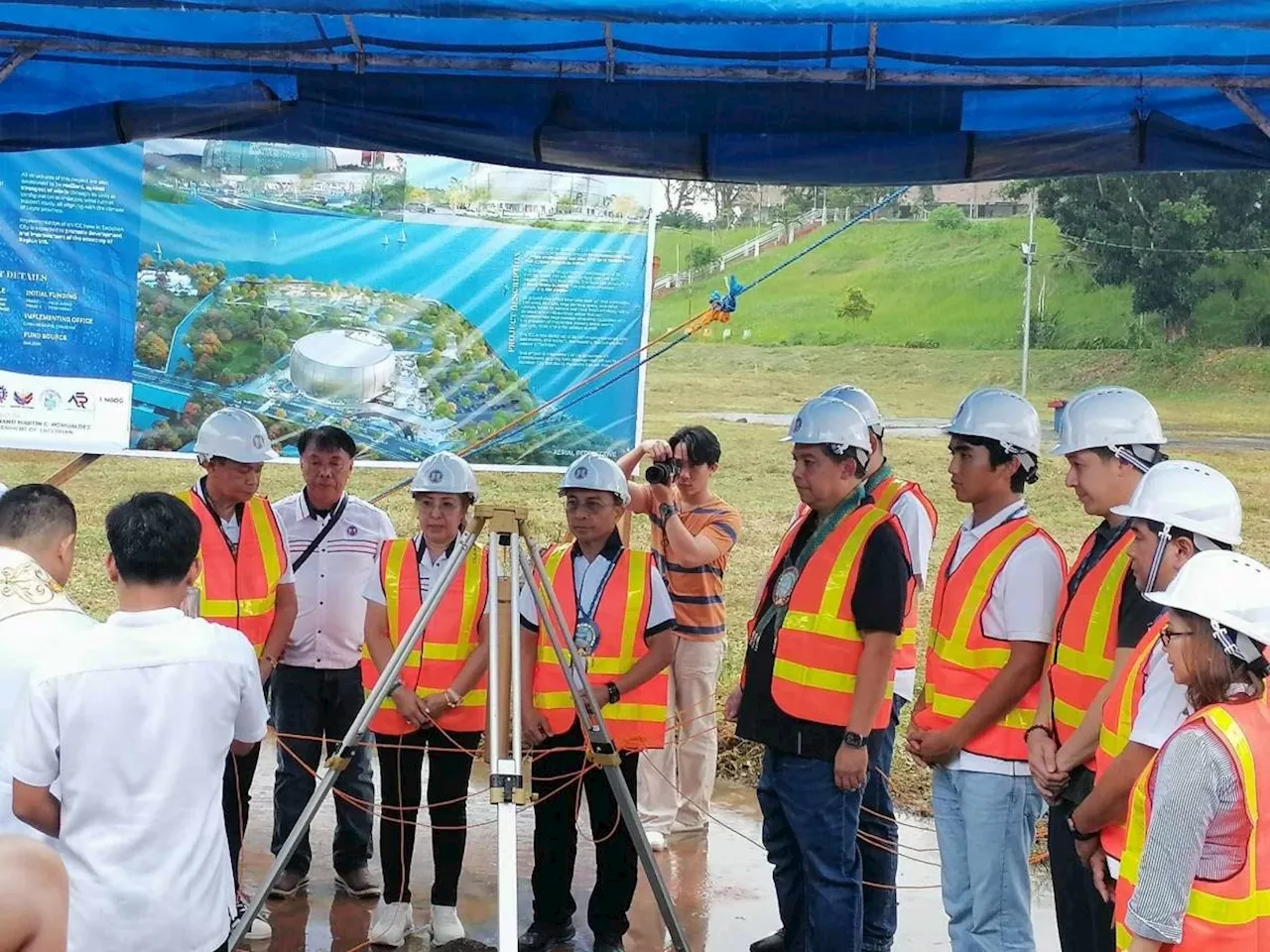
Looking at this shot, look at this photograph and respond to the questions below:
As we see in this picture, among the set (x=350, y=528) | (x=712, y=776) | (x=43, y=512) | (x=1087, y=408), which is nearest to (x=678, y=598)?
(x=712, y=776)

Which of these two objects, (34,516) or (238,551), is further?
(238,551)

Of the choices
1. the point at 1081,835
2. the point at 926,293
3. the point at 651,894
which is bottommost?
the point at 651,894

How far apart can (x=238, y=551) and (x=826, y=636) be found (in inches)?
91.6

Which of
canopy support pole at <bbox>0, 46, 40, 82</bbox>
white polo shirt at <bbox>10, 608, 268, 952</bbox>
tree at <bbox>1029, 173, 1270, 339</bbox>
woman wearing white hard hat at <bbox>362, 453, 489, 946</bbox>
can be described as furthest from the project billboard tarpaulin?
tree at <bbox>1029, 173, 1270, 339</bbox>

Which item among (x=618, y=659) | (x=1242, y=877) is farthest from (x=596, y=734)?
(x=1242, y=877)

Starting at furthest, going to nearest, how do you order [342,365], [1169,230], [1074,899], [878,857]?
[1169,230], [342,365], [878,857], [1074,899]

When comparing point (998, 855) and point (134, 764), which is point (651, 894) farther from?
Answer: point (134, 764)

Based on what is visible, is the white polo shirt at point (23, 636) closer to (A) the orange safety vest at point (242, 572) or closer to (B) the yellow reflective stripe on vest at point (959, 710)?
(A) the orange safety vest at point (242, 572)

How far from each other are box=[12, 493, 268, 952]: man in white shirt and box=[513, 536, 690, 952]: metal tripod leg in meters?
1.60

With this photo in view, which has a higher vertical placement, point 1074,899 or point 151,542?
point 151,542

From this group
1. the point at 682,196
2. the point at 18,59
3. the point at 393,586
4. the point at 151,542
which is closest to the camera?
the point at 151,542

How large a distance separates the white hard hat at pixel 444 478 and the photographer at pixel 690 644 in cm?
118

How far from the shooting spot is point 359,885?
5758 millimetres

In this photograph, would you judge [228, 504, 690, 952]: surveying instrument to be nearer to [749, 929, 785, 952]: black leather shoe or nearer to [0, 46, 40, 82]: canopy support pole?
[749, 929, 785, 952]: black leather shoe
